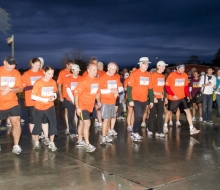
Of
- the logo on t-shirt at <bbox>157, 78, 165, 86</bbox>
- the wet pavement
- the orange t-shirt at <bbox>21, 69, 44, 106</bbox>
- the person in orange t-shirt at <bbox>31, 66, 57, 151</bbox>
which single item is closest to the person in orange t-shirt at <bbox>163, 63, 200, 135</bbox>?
the logo on t-shirt at <bbox>157, 78, 165, 86</bbox>

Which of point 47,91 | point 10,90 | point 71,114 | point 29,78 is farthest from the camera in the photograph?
point 71,114

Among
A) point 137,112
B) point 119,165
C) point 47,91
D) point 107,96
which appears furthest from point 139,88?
point 119,165

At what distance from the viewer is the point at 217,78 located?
35.9ft

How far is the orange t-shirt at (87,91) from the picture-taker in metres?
6.61

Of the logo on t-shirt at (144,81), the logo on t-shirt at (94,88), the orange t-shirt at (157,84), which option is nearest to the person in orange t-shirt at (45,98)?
the logo on t-shirt at (94,88)

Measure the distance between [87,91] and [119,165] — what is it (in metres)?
1.83

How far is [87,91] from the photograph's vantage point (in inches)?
264

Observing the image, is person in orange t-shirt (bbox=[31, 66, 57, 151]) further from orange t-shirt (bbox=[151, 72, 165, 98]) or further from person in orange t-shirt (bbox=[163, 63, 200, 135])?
→ person in orange t-shirt (bbox=[163, 63, 200, 135])

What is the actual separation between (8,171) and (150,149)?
322 cm

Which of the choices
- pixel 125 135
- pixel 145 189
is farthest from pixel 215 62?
pixel 145 189

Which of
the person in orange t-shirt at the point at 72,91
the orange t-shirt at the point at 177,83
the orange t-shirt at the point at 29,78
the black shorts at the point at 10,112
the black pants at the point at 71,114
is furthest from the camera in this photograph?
the orange t-shirt at the point at 177,83

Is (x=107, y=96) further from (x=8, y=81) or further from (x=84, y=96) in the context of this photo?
(x=8, y=81)

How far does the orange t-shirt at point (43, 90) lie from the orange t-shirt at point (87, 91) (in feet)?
1.90

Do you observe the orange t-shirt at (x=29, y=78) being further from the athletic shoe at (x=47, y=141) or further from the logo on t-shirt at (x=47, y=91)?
the athletic shoe at (x=47, y=141)
